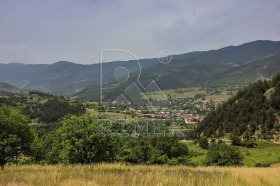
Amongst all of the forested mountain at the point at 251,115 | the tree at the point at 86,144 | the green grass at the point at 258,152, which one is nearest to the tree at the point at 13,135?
the tree at the point at 86,144

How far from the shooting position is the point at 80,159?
2347 centimetres

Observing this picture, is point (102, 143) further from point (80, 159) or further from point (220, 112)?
point (220, 112)

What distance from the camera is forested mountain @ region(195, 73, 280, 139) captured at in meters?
83.1

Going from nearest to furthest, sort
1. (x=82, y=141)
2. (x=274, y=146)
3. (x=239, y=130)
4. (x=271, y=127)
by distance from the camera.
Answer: (x=82, y=141) → (x=274, y=146) → (x=271, y=127) → (x=239, y=130)

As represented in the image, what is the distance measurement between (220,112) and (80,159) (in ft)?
301

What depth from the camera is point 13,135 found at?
2419cm

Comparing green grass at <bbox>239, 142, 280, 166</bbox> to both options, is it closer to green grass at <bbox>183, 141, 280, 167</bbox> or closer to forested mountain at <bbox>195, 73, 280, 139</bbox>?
green grass at <bbox>183, 141, 280, 167</bbox>

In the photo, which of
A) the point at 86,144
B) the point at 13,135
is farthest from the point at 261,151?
the point at 13,135

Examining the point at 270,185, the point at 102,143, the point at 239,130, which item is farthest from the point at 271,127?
the point at 270,185

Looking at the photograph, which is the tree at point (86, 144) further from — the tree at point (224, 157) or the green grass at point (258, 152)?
the green grass at point (258, 152)

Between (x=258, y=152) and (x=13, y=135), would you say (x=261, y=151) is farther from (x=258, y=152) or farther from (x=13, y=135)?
(x=13, y=135)

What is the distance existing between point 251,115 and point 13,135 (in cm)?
7823

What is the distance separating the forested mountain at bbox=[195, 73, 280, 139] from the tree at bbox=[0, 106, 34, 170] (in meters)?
63.3

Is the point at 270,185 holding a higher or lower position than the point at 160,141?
higher
